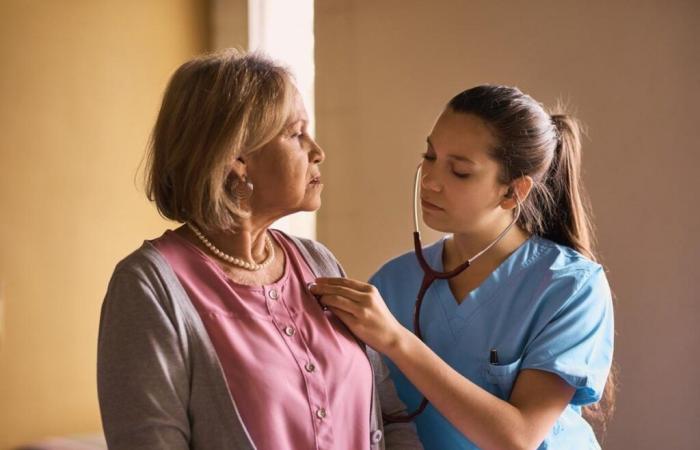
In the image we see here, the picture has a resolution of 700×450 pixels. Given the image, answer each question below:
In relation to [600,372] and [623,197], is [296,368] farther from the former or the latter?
[623,197]

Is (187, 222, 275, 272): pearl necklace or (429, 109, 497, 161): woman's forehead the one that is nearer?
(187, 222, 275, 272): pearl necklace

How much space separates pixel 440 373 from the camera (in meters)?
1.42

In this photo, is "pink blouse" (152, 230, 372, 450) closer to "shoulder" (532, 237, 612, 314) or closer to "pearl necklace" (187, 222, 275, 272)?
"pearl necklace" (187, 222, 275, 272)

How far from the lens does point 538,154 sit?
169 centimetres

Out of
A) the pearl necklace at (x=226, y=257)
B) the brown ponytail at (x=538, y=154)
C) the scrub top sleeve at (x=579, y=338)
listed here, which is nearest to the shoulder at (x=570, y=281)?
the scrub top sleeve at (x=579, y=338)

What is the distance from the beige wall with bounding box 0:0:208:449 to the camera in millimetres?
2930

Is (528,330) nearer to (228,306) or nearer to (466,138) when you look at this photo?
→ (466,138)

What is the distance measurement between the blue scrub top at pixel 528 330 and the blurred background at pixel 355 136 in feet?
1.96

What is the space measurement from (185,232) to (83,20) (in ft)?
6.60

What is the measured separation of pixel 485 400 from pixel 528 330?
19cm

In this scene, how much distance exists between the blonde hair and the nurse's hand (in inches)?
7.1

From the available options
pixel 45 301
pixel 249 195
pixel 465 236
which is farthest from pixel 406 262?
pixel 45 301

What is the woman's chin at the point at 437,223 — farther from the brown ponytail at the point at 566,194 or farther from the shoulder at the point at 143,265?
the shoulder at the point at 143,265

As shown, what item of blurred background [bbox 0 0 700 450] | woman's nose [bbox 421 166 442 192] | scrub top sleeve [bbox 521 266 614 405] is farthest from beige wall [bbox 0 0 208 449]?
scrub top sleeve [bbox 521 266 614 405]
